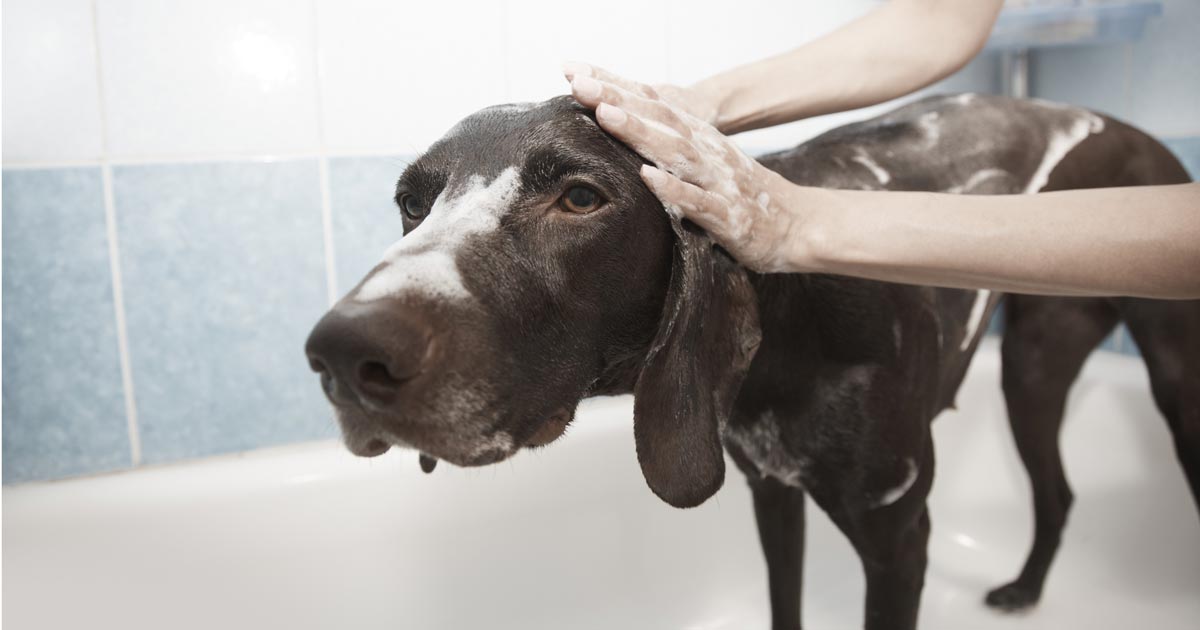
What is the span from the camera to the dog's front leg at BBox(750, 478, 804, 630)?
4.76 feet

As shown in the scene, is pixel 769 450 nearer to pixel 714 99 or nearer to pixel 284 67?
pixel 714 99

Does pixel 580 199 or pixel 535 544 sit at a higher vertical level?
pixel 580 199

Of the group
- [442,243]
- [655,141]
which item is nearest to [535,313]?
[442,243]

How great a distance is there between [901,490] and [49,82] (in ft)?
5.52

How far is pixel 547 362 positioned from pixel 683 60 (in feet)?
5.21

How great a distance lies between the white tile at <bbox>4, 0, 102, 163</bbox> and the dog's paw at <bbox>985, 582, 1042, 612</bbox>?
84.7 inches

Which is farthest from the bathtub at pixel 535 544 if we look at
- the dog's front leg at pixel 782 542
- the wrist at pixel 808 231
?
the wrist at pixel 808 231

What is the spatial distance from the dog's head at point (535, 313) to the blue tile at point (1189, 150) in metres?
2.00

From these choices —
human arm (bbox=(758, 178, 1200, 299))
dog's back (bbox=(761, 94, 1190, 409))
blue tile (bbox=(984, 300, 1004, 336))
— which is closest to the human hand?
dog's back (bbox=(761, 94, 1190, 409))

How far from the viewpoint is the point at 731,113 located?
1.34m

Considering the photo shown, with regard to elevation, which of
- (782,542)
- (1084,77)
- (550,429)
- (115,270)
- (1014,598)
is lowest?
(1014,598)

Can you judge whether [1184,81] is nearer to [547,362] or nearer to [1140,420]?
[1140,420]

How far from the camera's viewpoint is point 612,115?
896 millimetres

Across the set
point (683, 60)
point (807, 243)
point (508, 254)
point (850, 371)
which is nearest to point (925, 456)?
point (850, 371)
